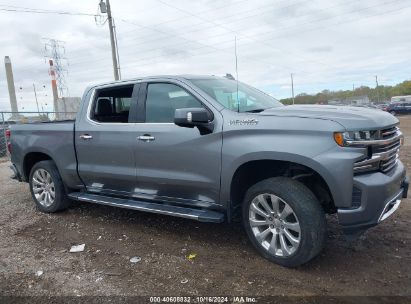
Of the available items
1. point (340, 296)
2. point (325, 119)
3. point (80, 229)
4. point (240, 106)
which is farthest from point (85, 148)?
point (340, 296)

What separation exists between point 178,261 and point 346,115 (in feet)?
7.22

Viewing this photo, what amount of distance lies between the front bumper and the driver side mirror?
60.6 inches

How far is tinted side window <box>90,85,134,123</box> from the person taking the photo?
5.33 meters

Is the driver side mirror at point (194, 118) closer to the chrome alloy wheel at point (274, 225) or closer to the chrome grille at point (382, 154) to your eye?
the chrome alloy wheel at point (274, 225)

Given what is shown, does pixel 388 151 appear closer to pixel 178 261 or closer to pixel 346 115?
pixel 346 115

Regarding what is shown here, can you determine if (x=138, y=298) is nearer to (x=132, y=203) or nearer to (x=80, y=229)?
(x=132, y=203)

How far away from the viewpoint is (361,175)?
11.6 ft

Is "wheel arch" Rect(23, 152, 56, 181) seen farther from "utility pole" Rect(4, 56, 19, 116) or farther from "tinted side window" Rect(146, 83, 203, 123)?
"utility pole" Rect(4, 56, 19, 116)

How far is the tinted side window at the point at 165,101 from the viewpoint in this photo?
4.61 meters

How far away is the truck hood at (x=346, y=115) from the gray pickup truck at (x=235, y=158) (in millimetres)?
10

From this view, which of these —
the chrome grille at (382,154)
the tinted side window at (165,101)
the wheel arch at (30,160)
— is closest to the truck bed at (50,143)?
the wheel arch at (30,160)

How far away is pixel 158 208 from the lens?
466 centimetres

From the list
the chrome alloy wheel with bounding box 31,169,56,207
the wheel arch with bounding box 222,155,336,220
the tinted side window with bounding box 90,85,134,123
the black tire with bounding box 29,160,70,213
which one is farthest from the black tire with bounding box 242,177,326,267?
the chrome alloy wheel with bounding box 31,169,56,207

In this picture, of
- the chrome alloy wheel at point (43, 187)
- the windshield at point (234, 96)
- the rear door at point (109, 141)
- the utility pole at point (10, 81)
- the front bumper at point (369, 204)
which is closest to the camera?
the front bumper at point (369, 204)
